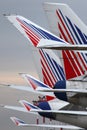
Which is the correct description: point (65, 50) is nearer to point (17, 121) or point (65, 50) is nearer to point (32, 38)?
point (32, 38)

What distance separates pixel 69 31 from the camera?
154 feet

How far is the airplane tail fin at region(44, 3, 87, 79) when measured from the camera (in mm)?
46625

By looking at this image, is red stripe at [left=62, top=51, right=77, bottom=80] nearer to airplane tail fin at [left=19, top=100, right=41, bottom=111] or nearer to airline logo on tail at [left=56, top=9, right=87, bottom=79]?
airline logo on tail at [left=56, top=9, right=87, bottom=79]

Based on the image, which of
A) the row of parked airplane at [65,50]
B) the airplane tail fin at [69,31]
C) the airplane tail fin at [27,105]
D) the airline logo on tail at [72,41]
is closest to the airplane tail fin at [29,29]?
the row of parked airplane at [65,50]

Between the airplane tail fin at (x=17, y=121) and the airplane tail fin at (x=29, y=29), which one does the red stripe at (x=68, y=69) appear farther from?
the airplane tail fin at (x=17, y=121)

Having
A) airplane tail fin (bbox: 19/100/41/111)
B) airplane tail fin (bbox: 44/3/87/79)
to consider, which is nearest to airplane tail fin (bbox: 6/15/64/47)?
airplane tail fin (bbox: 44/3/87/79)

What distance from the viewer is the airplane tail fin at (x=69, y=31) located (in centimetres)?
4662

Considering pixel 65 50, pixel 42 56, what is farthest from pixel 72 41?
pixel 42 56

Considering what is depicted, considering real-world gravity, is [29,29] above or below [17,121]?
above

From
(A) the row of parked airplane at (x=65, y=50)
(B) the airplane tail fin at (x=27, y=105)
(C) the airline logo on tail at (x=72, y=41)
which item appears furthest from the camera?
(B) the airplane tail fin at (x=27, y=105)

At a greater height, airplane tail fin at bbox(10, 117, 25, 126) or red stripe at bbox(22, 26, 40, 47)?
red stripe at bbox(22, 26, 40, 47)

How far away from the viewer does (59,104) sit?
58.1m

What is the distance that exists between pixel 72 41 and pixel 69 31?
81 centimetres

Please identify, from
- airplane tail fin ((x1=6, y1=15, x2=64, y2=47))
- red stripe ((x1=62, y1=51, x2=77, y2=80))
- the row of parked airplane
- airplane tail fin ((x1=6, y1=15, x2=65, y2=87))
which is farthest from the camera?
airplane tail fin ((x1=6, y1=15, x2=65, y2=87))
